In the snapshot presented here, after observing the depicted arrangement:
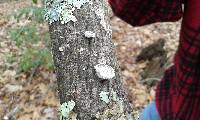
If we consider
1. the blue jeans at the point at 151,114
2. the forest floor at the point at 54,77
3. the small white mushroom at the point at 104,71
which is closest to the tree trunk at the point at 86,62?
the small white mushroom at the point at 104,71

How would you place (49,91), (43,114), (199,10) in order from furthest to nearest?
(49,91)
(43,114)
(199,10)

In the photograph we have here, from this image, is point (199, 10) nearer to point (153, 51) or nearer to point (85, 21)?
point (85, 21)

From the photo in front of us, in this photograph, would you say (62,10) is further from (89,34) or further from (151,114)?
(151,114)

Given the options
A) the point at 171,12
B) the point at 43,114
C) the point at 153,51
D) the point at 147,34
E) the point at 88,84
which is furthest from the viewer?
the point at 147,34

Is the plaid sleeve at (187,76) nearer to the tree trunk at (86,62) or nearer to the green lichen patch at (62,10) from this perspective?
the tree trunk at (86,62)

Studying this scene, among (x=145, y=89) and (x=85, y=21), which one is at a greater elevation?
(x=85, y=21)

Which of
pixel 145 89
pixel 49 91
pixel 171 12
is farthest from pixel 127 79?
pixel 171 12

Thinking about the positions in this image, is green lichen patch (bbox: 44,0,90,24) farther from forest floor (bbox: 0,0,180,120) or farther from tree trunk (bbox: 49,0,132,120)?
forest floor (bbox: 0,0,180,120)
